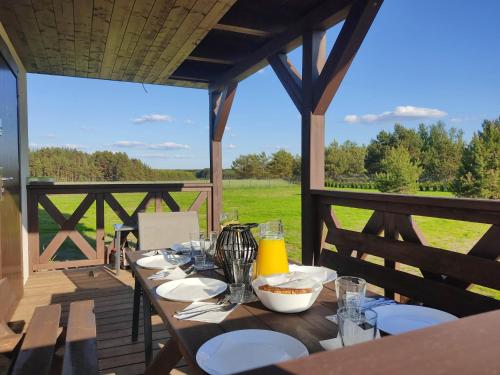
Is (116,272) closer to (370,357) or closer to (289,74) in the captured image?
(289,74)

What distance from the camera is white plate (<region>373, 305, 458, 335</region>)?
3.25 feet

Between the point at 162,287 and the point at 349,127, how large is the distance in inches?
1608

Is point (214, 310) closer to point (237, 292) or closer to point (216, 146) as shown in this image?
point (237, 292)

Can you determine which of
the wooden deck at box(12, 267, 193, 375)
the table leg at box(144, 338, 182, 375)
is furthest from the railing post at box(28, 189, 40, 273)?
the table leg at box(144, 338, 182, 375)

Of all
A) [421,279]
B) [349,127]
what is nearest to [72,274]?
[421,279]

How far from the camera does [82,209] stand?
4.27 meters

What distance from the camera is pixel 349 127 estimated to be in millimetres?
39969

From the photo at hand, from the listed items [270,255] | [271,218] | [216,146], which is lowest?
[271,218]

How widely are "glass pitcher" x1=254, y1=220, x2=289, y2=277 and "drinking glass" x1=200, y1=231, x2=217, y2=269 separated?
436 mm

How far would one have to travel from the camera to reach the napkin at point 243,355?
2.56 ft

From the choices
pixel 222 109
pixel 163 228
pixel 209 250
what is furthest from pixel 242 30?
pixel 209 250

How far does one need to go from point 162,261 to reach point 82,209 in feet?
9.70

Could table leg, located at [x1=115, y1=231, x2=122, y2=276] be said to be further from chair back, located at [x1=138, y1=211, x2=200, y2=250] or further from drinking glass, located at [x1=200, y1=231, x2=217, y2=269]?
drinking glass, located at [x1=200, y1=231, x2=217, y2=269]

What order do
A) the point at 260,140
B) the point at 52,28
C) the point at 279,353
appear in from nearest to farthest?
1. the point at 279,353
2. the point at 52,28
3. the point at 260,140
